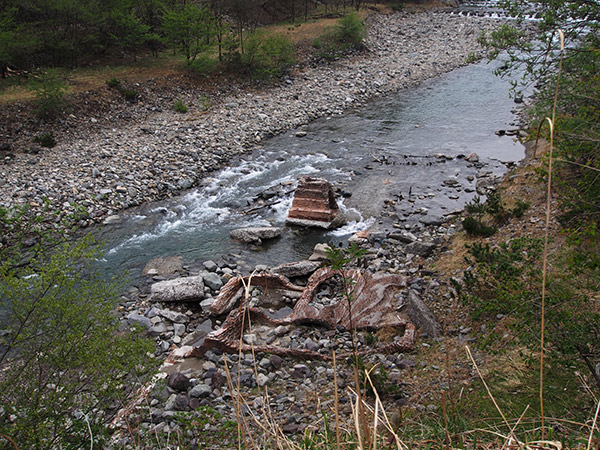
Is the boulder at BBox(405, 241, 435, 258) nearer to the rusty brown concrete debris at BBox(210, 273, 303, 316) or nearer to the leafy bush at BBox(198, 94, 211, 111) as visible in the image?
the rusty brown concrete debris at BBox(210, 273, 303, 316)

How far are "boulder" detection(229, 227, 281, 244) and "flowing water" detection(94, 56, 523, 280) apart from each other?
236 millimetres

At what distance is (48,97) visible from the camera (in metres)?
18.0

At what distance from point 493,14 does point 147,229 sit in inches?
1565

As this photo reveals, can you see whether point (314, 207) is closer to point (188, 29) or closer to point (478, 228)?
point (478, 228)

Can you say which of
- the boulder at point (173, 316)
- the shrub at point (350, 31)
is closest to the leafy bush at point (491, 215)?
the boulder at point (173, 316)

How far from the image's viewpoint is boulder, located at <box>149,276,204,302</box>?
9.59m

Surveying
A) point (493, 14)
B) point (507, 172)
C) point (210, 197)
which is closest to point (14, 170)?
point (210, 197)

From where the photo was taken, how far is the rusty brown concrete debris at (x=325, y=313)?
24.9 feet

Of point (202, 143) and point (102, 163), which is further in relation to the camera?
point (202, 143)

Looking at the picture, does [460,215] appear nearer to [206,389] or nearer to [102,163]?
[206,389]

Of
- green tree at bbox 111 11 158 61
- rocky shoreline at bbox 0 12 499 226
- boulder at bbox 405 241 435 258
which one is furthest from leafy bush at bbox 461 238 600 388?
green tree at bbox 111 11 158 61

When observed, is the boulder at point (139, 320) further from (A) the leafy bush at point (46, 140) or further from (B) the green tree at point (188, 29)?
(B) the green tree at point (188, 29)

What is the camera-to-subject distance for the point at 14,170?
14.8 meters

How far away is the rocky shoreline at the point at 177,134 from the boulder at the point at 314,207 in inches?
174
